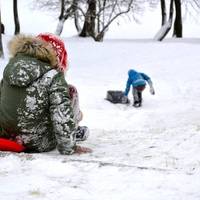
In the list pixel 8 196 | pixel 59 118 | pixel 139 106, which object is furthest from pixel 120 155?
pixel 139 106

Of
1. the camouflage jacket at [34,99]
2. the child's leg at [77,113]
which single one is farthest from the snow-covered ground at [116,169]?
the camouflage jacket at [34,99]

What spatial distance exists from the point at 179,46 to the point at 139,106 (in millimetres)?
9589

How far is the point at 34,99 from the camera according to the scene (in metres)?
4.82

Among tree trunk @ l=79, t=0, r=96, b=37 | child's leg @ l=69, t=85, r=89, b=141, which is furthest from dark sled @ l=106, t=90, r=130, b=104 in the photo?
tree trunk @ l=79, t=0, r=96, b=37

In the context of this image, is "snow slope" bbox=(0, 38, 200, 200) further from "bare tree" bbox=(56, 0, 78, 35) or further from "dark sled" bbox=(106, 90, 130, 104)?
"bare tree" bbox=(56, 0, 78, 35)

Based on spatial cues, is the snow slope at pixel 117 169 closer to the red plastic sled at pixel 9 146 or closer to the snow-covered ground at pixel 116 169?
the snow-covered ground at pixel 116 169

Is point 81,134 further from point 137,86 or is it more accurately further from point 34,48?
point 137,86

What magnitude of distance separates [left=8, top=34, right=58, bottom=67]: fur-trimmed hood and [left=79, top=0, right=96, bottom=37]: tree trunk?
88.2 ft

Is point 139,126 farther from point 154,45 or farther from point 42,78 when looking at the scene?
point 154,45

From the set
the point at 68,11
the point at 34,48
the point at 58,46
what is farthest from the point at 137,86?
the point at 68,11

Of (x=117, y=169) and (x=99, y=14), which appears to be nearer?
(x=117, y=169)

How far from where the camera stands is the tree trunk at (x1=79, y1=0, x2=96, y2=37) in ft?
105

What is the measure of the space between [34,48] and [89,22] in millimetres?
27284

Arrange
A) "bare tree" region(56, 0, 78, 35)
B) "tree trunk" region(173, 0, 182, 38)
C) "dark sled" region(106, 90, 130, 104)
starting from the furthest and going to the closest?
1. "bare tree" region(56, 0, 78, 35)
2. "tree trunk" region(173, 0, 182, 38)
3. "dark sled" region(106, 90, 130, 104)
